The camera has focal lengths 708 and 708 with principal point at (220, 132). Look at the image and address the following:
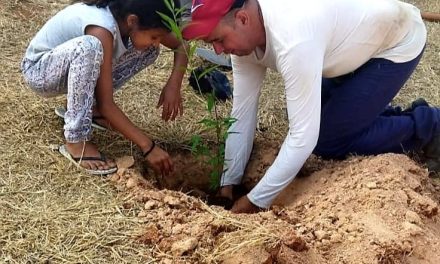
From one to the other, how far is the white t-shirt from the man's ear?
76mm

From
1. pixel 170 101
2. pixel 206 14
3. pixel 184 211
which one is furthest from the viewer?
pixel 170 101

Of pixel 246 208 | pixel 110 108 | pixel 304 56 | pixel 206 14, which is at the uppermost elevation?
pixel 206 14

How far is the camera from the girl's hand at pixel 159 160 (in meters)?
2.76

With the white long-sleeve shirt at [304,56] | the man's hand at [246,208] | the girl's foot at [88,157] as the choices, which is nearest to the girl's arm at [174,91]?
the white long-sleeve shirt at [304,56]

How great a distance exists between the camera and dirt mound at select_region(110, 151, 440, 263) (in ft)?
7.23

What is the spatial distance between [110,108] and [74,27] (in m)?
0.35

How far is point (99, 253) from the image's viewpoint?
7.34 ft

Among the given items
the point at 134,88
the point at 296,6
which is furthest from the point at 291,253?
the point at 134,88

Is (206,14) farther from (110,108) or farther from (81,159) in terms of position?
(81,159)

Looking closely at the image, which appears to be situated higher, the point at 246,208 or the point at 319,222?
the point at 319,222

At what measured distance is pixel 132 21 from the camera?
2598 mm

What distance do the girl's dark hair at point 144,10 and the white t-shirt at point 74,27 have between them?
46 millimetres

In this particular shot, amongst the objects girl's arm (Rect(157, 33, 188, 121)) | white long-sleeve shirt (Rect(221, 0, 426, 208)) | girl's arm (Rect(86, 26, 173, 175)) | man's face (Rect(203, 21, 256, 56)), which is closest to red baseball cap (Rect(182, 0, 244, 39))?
man's face (Rect(203, 21, 256, 56))

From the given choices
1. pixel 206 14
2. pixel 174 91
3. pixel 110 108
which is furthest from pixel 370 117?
pixel 110 108
